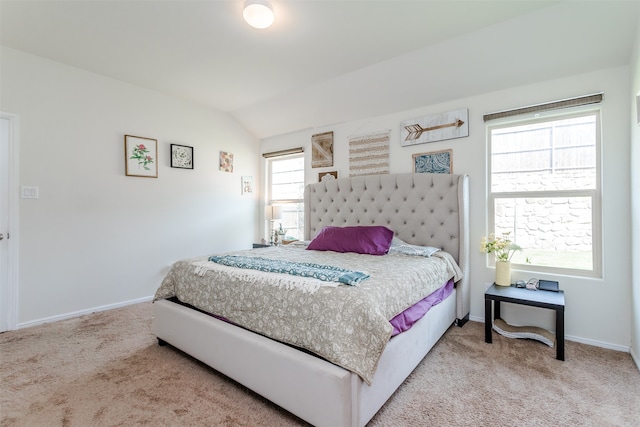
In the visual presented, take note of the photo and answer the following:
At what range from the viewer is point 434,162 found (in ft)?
10.8

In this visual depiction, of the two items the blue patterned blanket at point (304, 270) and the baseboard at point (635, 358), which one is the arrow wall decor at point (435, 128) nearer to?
the blue patterned blanket at point (304, 270)

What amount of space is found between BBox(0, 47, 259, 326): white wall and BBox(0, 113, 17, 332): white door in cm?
7

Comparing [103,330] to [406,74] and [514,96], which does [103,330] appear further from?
[514,96]

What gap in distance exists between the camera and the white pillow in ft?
8.87

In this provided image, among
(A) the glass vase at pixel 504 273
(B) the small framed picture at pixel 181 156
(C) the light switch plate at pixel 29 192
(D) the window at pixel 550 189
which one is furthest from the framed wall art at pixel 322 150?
(C) the light switch plate at pixel 29 192

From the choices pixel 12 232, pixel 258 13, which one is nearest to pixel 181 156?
pixel 12 232

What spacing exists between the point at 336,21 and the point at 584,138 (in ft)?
7.77

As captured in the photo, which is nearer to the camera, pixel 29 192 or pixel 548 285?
pixel 548 285

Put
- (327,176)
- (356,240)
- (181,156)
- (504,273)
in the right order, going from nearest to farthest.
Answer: (504,273)
(356,240)
(181,156)
(327,176)

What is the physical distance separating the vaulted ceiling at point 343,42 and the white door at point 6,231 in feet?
2.72

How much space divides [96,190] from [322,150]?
2.76 meters

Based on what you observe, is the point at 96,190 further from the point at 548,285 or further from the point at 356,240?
the point at 548,285

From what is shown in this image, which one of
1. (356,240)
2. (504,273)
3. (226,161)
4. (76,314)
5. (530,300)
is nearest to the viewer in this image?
(530,300)

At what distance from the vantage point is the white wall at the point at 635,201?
2.06 meters
